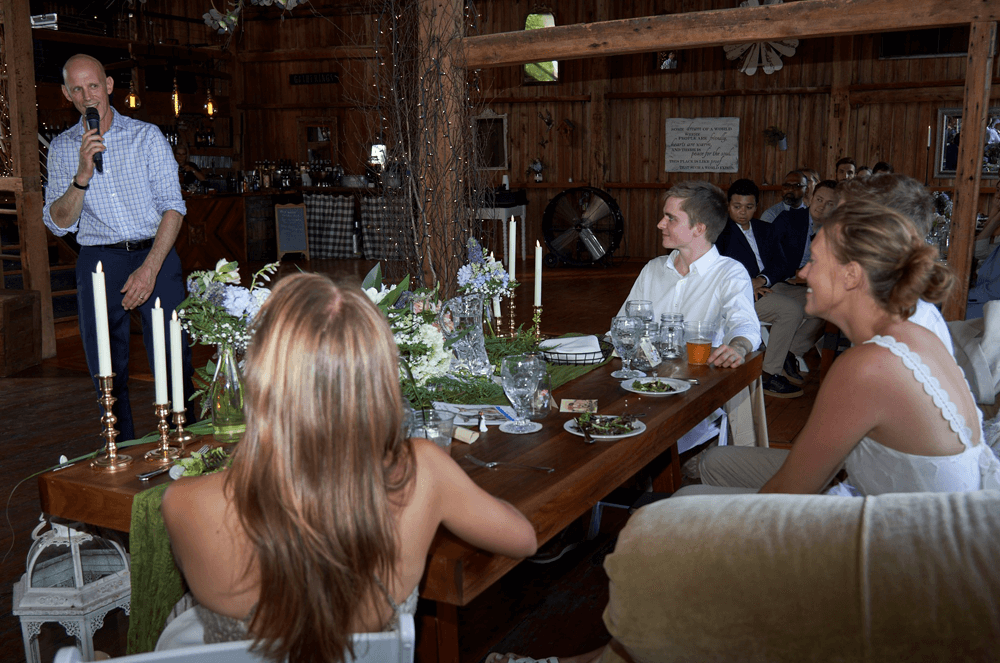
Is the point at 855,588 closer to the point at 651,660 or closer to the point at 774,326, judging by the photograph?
the point at 651,660

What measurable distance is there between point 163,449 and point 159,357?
0.66 feet

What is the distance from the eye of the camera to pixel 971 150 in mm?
3990

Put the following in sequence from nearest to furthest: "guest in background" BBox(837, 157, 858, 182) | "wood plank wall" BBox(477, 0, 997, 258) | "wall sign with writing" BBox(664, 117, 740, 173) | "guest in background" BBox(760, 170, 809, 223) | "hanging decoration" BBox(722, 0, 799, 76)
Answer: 1. "guest in background" BBox(760, 170, 809, 223)
2. "guest in background" BBox(837, 157, 858, 182)
3. "wood plank wall" BBox(477, 0, 997, 258)
4. "hanging decoration" BBox(722, 0, 799, 76)
5. "wall sign with writing" BBox(664, 117, 740, 173)

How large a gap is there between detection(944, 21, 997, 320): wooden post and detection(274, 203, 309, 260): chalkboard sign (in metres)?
8.52

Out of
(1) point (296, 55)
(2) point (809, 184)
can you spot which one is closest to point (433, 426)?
(2) point (809, 184)

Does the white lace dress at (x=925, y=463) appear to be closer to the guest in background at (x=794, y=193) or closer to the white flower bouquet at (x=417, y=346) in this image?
the white flower bouquet at (x=417, y=346)

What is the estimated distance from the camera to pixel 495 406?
2.22 metres

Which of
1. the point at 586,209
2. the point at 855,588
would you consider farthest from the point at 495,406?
the point at 586,209

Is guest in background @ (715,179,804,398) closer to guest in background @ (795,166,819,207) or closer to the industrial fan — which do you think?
guest in background @ (795,166,819,207)

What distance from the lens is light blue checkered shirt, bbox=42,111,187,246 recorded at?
3.48 metres

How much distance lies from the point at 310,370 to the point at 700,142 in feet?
33.2

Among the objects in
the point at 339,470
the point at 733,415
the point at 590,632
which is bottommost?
the point at 590,632

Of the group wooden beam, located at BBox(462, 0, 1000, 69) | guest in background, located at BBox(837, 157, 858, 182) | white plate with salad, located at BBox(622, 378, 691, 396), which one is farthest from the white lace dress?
guest in background, located at BBox(837, 157, 858, 182)

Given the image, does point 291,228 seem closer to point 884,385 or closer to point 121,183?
point 121,183
